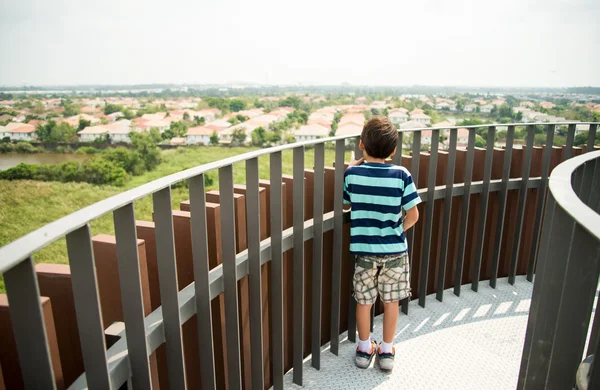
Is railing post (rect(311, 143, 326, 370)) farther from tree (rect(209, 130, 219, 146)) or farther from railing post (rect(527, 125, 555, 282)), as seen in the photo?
tree (rect(209, 130, 219, 146))

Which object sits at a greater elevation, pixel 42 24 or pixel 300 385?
pixel 42 24

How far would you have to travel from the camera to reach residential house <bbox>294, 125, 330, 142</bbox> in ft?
131

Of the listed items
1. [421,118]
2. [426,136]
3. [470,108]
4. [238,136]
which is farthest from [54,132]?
[238,136]

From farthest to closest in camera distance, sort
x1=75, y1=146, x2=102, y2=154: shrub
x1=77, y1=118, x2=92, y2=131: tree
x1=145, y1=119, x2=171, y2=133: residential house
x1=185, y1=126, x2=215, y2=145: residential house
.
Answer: x1=185, y1=126, x2=215, y2=145: residential house
x1=145, y1=119, x2=171, y2=133: residential house
x1=77, y1=118, x2=92, y2=131: tree
x1=75, y1=146, x2=102, y2=154: shrub

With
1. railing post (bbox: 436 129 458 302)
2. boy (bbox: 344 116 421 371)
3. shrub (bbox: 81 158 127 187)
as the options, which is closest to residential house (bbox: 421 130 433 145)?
railing post (bbox: 436 129 458 302)

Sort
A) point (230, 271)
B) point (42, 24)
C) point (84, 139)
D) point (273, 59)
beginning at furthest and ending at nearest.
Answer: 1. point (273, 59)
2. point (84, 139)
3. point (42, 24)
4. point (230, 271)

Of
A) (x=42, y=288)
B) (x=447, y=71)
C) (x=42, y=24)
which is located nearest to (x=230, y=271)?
(x=42, y=288)

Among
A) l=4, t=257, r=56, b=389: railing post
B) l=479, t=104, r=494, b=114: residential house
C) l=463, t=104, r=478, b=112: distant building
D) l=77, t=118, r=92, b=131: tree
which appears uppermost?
l=4, t=257, r=56, b=389: railing post

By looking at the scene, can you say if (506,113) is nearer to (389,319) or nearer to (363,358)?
(389,319)

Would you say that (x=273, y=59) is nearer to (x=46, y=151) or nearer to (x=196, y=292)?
(x=46, y=151)

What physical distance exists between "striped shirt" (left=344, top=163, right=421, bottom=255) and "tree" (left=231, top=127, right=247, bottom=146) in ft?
150

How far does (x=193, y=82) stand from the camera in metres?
104

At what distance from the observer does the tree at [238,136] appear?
157ft

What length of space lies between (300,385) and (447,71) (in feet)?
349
